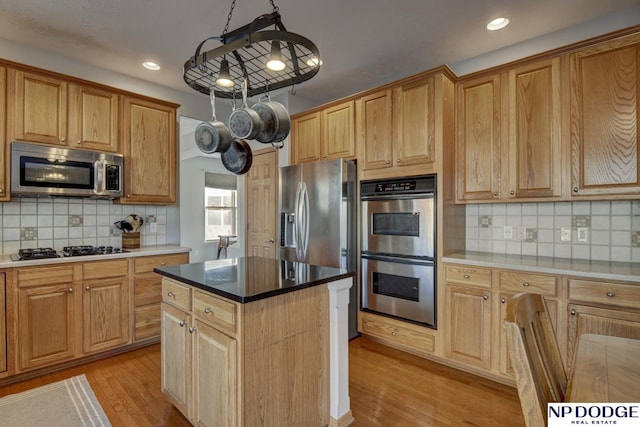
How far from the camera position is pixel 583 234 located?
2463mm

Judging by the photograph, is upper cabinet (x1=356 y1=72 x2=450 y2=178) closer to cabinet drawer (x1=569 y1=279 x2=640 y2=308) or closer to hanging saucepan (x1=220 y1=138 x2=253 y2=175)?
cabinet drawer (x1=569 y1=279 x2=640 y2=308)

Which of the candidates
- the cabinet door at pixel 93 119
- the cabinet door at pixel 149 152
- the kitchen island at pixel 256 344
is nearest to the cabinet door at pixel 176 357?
the kitchen island at pixel 256 344

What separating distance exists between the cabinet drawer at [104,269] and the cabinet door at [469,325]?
109 inches

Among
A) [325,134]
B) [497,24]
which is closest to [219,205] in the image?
[325,134]

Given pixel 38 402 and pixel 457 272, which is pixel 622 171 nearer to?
pixel 457 272

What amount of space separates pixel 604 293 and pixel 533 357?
59.3 inches

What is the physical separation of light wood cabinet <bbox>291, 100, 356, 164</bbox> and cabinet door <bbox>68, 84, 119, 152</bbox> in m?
1.81

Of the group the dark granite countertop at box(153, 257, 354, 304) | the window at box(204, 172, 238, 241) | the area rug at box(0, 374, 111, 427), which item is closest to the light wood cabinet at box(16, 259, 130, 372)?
the area rug at box(0, 374, 111, 427)

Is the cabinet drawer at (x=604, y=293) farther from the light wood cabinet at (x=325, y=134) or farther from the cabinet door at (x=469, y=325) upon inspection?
the light wood cabinet at (x=325, y=134)

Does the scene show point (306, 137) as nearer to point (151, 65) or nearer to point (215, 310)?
point (151, 65)

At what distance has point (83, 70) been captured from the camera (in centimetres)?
307

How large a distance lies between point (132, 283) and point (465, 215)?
10.2 feet

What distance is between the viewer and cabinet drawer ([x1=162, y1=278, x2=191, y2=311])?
1.77 metres

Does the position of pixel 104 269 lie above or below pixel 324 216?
below
